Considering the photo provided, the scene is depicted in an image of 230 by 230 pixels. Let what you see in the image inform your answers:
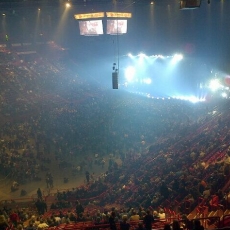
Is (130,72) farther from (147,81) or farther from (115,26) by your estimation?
(115,26)

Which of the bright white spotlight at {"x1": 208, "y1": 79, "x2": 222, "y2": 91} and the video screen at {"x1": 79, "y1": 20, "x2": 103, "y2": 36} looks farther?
the bright white spotlight at {"x1": 208, "y1": 79, "x2": 222, "y2": 91}

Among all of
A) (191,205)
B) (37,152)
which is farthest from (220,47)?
(191,205)

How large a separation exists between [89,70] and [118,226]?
34.7m

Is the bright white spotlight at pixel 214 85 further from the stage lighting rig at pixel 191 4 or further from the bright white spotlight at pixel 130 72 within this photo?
the stage lighting rig at pixel 191 4

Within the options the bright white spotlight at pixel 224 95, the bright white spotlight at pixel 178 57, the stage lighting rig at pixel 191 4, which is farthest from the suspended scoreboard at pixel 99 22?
the stage lighting rig at pixel 191 4

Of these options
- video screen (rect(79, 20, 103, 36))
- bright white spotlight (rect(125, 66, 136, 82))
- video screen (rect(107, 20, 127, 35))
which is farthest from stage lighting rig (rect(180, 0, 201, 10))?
bright white spotlight (rect(125, 66, 136, 82))

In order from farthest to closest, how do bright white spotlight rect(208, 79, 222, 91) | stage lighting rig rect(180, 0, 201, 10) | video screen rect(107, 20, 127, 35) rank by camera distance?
1. bright white spotlight rect(208, 79, 222, 91)
2. video screen rect(107, 20, 127, 35)
3. stage lighting rig rect(180, 0, 201, 10)

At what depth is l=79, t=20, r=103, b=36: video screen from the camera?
26.2m

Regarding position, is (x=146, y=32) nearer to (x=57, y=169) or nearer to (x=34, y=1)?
(x=34, y=1)

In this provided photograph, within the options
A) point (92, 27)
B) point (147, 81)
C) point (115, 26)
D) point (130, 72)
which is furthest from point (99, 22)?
point (147, 81)

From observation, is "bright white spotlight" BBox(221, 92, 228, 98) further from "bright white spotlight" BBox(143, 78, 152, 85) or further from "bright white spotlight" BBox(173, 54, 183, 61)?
"bright white spotlight" BBox(143, 78, 152, 85)

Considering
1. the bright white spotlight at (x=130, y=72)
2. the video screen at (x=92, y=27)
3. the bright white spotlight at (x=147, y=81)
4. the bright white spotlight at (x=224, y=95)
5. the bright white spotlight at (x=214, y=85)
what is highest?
the video screen at (x=92, y=27)

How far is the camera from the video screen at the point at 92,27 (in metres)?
26.2

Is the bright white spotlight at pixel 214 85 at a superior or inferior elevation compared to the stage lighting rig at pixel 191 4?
inferior
